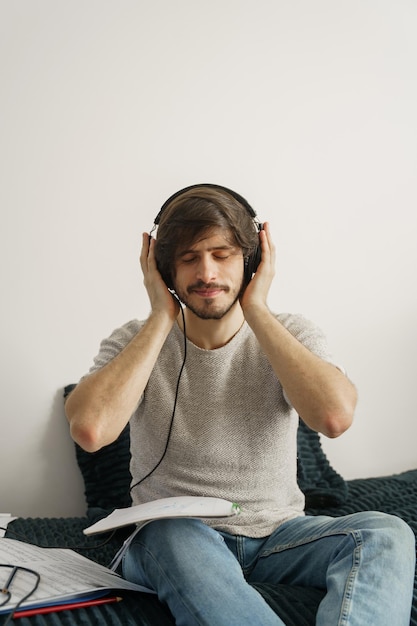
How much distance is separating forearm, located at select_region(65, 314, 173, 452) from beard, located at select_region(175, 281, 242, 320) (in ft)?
0.27

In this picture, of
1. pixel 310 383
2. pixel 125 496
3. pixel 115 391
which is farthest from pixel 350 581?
pixel 125 496

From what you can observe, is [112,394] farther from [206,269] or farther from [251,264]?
[251,264]

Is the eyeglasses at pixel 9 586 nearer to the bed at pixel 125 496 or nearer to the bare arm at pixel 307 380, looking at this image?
the bed at pixel 125 496

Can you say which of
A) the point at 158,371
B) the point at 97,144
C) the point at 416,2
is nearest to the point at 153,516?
the point at 158,371

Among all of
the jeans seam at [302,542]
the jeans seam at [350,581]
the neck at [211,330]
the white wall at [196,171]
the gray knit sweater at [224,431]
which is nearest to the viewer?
the jeans seam at [350,581]

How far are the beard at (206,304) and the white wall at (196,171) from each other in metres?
0.53

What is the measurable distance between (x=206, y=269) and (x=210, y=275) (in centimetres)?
1

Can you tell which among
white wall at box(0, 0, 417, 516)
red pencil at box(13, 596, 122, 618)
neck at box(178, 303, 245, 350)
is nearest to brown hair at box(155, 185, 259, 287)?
neck at box(178, 303, 245, 350)

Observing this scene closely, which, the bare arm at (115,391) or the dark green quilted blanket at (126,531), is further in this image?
the bare arm at (115,391)

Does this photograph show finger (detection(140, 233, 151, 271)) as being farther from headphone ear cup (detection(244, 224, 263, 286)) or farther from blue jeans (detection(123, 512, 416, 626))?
blue jeans (detection(123, 512, 416, 626))

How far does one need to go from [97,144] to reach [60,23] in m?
0.30

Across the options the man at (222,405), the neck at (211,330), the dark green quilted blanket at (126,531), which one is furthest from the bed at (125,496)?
the neck at (211,330)

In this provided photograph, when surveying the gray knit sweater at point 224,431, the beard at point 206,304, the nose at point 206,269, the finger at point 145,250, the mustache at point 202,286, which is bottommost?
the gray knit sweater at point 224,431

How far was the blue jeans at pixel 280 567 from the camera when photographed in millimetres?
1101
